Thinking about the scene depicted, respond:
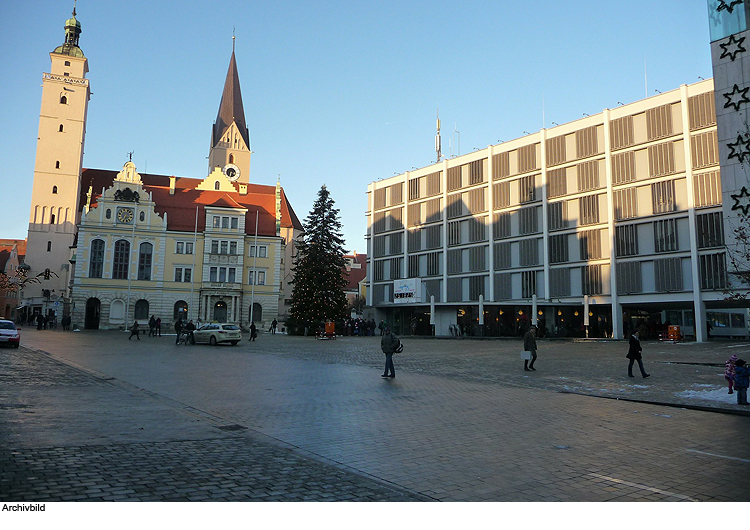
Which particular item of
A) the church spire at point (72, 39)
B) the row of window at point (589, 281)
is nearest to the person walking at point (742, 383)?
the row of window at point (589, 281)

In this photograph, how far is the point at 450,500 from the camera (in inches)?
228

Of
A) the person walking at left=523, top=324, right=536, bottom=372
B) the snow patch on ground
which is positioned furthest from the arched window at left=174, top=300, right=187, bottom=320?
the snow patch on ground

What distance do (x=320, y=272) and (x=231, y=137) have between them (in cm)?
5966

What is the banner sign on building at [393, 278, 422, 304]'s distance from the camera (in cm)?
6381

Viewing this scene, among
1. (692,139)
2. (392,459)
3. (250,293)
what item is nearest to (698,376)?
(392,459)

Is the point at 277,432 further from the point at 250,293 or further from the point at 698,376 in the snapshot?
the point at 250,293

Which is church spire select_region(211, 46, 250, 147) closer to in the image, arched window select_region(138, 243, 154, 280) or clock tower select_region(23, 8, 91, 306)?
clock tower select_region(23, 8, 91, 306)

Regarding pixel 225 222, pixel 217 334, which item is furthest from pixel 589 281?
pixel 225 222

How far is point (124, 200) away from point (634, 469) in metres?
70.2

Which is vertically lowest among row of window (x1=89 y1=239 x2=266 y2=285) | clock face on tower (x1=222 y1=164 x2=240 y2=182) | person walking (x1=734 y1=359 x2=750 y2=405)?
person walking (x1=734 y1=359 x2=750 y2=405)

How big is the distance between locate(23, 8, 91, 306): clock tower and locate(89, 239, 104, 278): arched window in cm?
2063

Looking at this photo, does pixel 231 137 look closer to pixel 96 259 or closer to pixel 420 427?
pixel 96 259

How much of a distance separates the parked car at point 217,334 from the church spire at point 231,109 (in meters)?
74.1

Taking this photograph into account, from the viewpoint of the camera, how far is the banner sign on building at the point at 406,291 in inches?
2512
